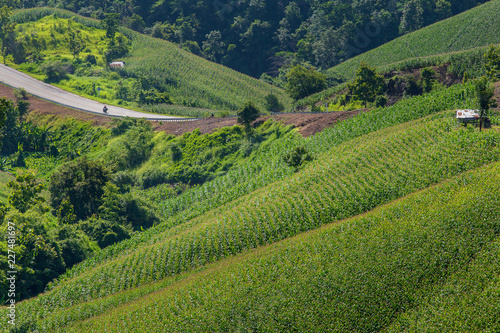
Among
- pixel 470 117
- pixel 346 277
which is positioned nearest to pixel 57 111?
pixel 346 277

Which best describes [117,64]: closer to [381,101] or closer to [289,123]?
[289,123]

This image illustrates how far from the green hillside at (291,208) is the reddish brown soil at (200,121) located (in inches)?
512

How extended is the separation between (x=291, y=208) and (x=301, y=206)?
1209 millimetres

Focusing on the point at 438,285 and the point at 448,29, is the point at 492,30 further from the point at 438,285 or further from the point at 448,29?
the point at 438,285

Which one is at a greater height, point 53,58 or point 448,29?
point 53,58

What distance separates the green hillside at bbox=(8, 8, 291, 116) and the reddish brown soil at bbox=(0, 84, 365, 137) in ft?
40.3

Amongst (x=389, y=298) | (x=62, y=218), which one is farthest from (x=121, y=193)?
(x=389, y=298)

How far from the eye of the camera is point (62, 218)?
6047 centimetres

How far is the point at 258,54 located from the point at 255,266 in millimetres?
123487

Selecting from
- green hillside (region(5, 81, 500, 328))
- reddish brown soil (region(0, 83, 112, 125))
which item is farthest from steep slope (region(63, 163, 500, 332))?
reddish brown soil (region(0, 83, 112, 125))

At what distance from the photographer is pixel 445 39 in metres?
107

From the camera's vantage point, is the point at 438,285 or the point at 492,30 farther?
the point at 492,30

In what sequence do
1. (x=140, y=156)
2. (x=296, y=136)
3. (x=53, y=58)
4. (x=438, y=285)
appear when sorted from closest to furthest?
(x=438, y=285), (x=296, y=136), (x=140, y=156), (x=53, y=58)

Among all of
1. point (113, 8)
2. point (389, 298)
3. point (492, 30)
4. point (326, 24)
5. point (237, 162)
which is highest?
point (113, 8)
